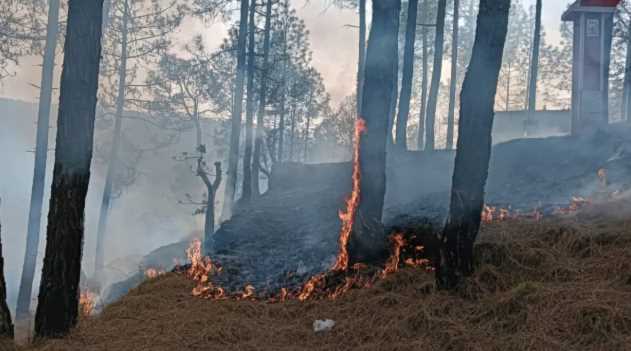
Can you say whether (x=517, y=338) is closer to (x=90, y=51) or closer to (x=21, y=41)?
(x=90, y=51)

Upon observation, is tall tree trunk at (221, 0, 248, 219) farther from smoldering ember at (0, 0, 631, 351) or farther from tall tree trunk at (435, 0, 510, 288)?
tall tree trunk at (435, 0, 510, 288)

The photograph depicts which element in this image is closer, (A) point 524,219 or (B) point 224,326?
(B) point 224,326

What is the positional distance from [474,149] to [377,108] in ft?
7.50

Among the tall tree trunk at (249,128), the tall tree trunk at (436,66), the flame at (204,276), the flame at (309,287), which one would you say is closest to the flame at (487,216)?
the flame at (309,287)

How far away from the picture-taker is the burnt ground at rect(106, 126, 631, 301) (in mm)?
8922

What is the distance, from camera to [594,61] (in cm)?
1616

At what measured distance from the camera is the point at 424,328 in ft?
16.3

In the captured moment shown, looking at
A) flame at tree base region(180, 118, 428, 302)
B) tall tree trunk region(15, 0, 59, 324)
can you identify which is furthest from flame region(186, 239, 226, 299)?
tall tree trunk region(15, 0, 59, 324)

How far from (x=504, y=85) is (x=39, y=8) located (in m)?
47.3

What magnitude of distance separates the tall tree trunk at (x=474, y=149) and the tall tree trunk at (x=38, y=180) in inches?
506

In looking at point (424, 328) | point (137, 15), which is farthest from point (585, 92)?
point (137, 15)

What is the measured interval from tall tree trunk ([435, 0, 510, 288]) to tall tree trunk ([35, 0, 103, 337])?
4672mm

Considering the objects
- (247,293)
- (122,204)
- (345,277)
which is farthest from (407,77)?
(122,204)

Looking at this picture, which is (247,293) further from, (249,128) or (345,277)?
(249,128)
